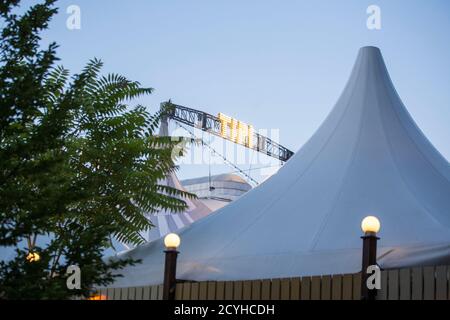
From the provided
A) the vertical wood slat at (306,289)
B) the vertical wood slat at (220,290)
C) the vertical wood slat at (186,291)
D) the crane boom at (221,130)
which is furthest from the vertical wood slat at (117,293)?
the crane boom at (221,130)

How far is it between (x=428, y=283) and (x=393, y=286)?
0.40 m

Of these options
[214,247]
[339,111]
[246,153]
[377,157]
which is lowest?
[214,247]

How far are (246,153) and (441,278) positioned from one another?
139 feet

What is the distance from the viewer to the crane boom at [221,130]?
4218 centimetres

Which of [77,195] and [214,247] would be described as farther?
[214,247]

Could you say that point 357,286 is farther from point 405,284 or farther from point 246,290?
point 246,290

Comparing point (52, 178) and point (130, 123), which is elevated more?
point (130, 123)

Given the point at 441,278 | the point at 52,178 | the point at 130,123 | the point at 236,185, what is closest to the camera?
the point at 441,278

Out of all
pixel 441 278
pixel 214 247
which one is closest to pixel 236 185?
pixel 214 247

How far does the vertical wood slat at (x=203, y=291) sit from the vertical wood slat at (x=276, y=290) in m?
0.92

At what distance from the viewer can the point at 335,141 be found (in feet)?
41.2

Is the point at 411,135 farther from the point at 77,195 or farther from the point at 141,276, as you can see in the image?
the point at 77,195

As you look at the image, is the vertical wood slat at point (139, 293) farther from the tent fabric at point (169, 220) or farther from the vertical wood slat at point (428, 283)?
the tent fabric at point (169, 220)

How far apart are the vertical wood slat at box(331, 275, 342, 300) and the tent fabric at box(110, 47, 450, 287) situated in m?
0.20
